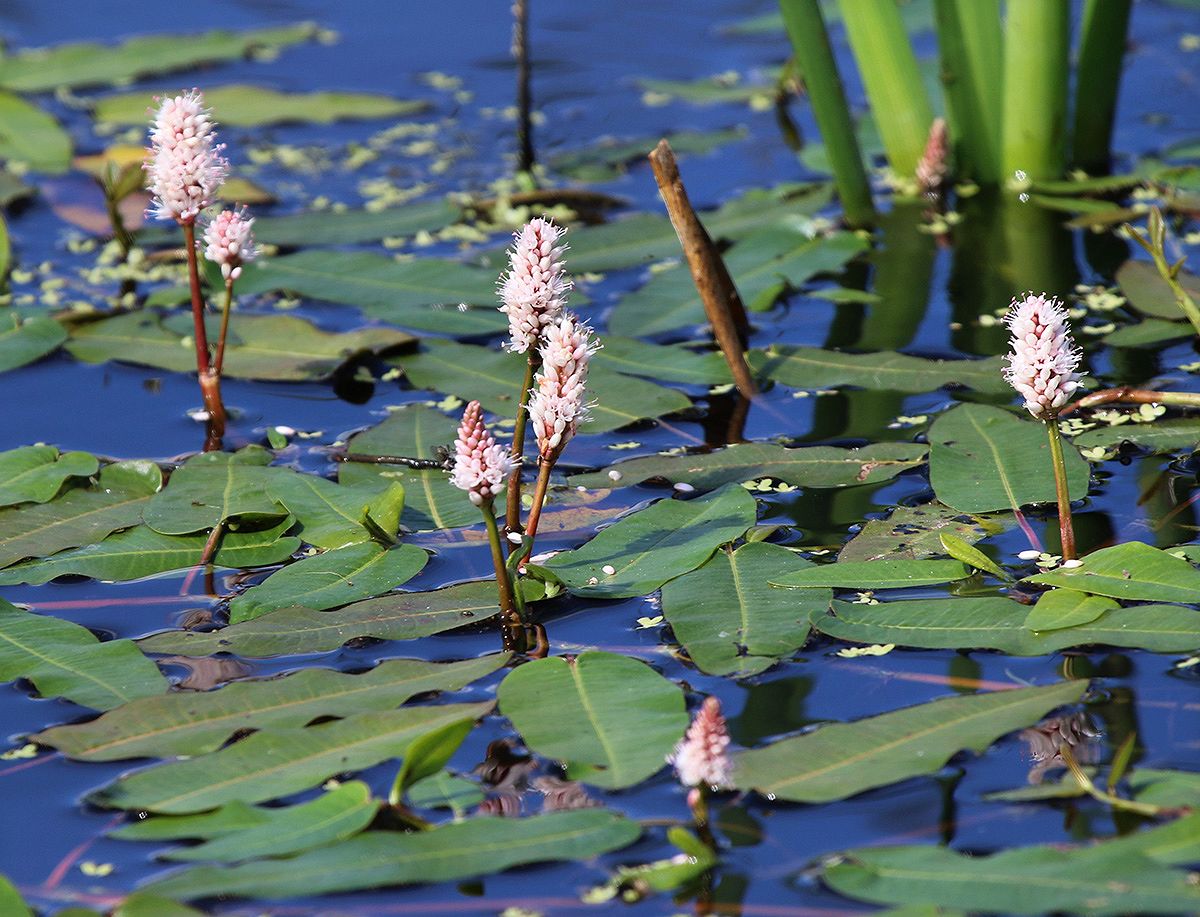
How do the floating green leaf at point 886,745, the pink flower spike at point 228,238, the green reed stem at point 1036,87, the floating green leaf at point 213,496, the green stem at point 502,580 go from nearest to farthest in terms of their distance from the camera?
the floating green leaf at point 886,745, the green stem at point 502,580, the floating green leaf at point 213,496, the pink flower spike at point 228,238, the green reed stem at point 1036,87

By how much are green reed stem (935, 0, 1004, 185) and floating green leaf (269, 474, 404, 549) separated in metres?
2.63

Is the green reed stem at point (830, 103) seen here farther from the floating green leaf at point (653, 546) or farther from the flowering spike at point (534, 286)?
the flowering spike at point (534, 286)

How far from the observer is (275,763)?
87.6 inches

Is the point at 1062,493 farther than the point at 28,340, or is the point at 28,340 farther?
the point at 28,340

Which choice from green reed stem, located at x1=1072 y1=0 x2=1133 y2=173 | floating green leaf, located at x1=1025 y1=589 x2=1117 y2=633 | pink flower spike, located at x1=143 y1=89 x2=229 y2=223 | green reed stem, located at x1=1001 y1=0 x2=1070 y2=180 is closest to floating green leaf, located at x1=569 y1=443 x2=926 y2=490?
floating green leaf, located at x1=1025 y1=589 x2=1117 y2=633

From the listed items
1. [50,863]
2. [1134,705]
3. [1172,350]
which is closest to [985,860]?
[1134,705]

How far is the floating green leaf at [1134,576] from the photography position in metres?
2.44

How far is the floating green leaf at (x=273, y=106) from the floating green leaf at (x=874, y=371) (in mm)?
2825

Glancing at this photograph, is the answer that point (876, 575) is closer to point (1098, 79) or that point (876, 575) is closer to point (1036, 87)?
point (1036, 87)

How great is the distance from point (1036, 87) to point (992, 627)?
2.70 m

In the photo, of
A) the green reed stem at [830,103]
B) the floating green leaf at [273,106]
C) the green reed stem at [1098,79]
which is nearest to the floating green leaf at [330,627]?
the green reed stem at [830,103]

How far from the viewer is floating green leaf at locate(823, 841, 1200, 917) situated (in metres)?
1.80

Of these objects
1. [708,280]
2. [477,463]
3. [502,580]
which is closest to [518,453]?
[502,580]

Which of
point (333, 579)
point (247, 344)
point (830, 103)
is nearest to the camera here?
point (333, 579)
